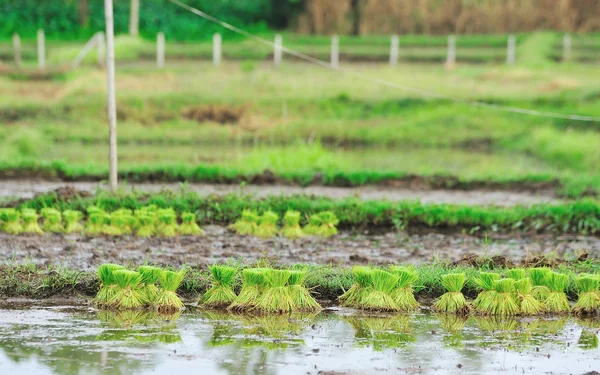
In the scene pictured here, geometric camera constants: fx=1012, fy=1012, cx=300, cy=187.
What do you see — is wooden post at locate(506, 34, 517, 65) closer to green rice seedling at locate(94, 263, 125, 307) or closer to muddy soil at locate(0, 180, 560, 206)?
muddy soil at locate(0, 180, 560, 206)

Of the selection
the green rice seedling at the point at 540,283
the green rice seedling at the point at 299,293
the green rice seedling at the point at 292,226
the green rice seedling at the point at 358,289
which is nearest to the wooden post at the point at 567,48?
the green rice seedling at the point at 292,226

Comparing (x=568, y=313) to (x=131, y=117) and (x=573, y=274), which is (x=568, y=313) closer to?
(x=573, y=274)

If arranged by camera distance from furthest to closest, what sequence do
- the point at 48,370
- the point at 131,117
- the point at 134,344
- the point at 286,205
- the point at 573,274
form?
the point at 131,117, the point at 286,205, the point at 573,274, the point at 134,344, the point at 48,370

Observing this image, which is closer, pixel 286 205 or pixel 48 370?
pixel 48 370

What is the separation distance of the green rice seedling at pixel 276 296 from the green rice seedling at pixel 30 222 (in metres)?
4.31

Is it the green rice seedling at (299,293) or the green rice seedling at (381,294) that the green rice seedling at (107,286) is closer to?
the green rice seedling at (299,293)

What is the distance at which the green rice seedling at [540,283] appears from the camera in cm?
886

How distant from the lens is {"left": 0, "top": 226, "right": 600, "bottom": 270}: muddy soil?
34.5 feet

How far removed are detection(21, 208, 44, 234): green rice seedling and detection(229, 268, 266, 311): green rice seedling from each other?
4126 millimetres

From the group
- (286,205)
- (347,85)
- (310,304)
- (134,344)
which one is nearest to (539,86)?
(347,85)

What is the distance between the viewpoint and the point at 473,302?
880 cm

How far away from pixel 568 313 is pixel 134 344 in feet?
12.4

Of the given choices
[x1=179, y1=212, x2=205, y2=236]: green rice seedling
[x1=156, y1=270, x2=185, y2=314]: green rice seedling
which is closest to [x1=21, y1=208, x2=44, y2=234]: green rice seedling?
[x1=179, y1=212, x2=205, y2=236]: green rice seedling

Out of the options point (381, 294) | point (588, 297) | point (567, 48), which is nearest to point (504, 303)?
point (588, 297)
